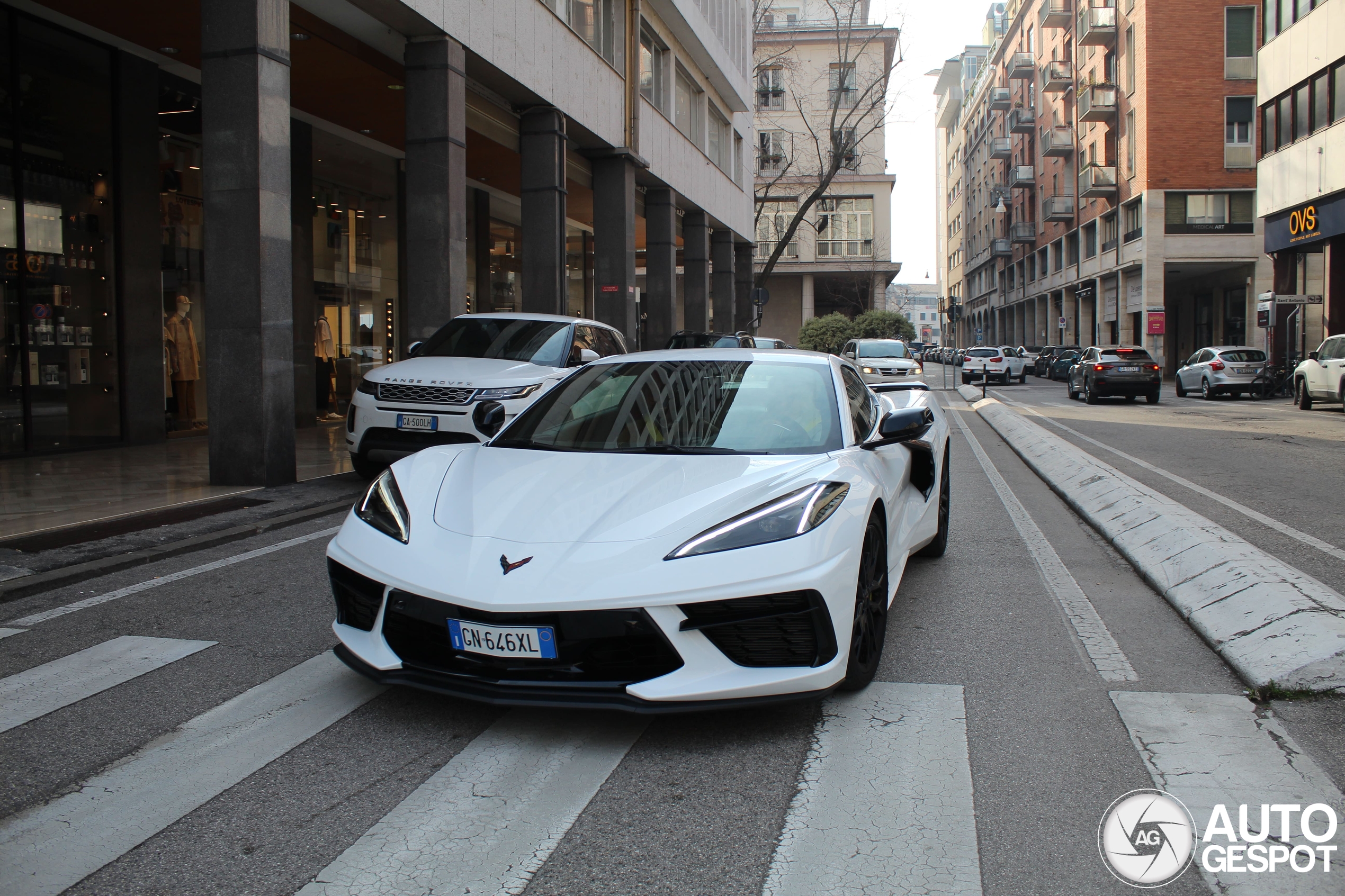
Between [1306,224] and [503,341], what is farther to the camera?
[1306,224]

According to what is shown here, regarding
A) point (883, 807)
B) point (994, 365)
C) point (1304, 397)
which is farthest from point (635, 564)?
point (994, 365)

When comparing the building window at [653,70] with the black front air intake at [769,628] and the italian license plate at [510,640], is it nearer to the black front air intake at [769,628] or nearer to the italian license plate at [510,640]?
the black front air intake at [769,628]

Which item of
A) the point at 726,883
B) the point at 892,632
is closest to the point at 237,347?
the point at 892,632

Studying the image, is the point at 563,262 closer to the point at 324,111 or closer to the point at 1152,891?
the point at 324,111

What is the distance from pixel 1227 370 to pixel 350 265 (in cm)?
2314

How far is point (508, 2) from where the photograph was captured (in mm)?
15359

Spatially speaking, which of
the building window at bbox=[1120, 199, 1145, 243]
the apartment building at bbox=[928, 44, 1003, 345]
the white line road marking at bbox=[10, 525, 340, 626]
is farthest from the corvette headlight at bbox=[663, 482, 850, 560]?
the apartment building at bbox=[928, 44, 1003, 345]

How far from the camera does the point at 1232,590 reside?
515 centimetres

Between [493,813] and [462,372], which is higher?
[462,372]

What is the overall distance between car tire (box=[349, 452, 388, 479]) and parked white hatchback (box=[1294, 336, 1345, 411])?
2046cm

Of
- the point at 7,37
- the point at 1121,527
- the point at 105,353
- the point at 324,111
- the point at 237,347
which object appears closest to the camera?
the point at 1121,527

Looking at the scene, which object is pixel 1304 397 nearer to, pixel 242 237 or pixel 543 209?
pixel 543 209

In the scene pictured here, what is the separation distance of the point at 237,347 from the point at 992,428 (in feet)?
44.4

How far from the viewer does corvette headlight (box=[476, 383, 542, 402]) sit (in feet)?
30.6
